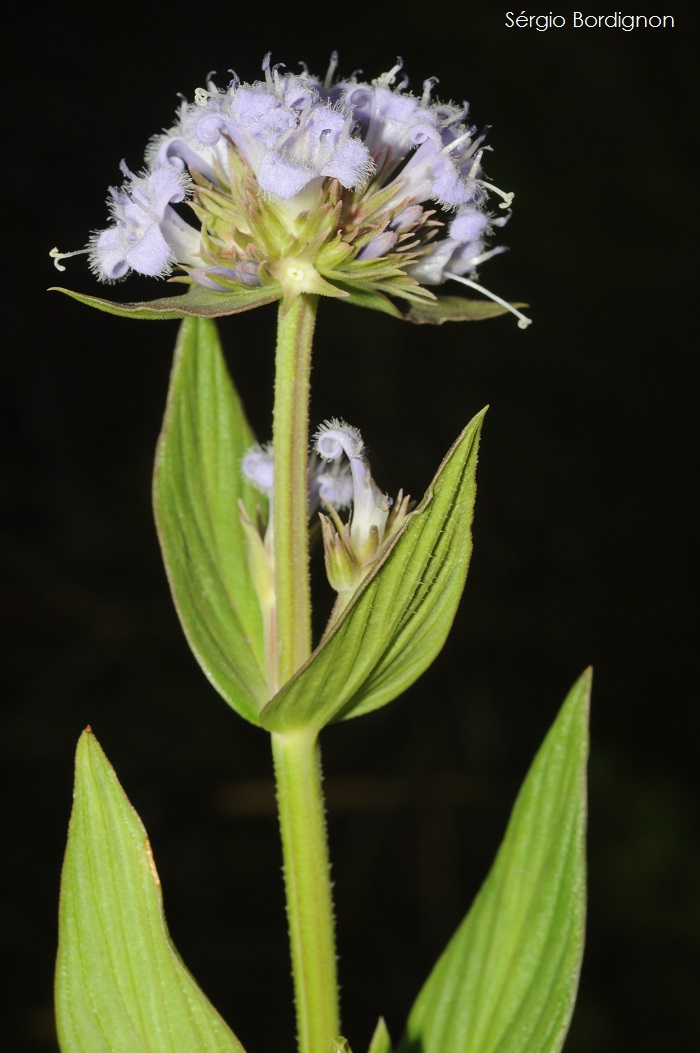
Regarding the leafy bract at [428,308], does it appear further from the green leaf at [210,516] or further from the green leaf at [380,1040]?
the green leaf at [380,1040]

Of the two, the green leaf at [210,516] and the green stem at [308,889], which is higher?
the green leaf at [210,516]

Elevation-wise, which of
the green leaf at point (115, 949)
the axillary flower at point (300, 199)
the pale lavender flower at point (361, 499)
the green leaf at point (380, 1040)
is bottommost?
the green leaf at point (380, 1040)

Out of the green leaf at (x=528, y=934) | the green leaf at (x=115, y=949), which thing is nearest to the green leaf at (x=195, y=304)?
the green leaf at (x=115, y=949)

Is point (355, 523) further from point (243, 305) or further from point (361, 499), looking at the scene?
point (243, 305)

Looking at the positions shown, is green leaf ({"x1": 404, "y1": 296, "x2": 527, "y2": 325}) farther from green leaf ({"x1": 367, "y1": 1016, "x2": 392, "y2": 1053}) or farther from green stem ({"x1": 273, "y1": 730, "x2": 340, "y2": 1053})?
green leaf ({"x1": 367, "y1": 1016, "x2": 392, "y2": 1053})

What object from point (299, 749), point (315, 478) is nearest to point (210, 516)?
point (315, 478)

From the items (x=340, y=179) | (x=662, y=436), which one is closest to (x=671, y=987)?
(x=662, y=436)

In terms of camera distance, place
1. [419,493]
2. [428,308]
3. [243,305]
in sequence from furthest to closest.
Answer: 1. [419,493]
2. [428,308]
3. [243,305]
